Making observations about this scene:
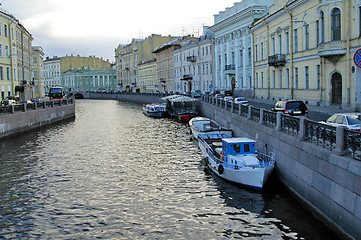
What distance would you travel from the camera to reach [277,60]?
4012cm

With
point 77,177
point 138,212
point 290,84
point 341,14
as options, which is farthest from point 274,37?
point 138,212

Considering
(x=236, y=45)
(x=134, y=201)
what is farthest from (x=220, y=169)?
(x=236, y=45)

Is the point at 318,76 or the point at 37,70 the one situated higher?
the point at 37,70

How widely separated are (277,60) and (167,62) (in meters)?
56.3

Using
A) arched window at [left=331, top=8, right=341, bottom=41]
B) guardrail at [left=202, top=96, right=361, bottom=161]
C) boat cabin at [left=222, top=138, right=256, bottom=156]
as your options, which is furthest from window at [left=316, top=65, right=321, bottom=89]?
boat cabin at [left=222, top=138, right=256, bottom=156]

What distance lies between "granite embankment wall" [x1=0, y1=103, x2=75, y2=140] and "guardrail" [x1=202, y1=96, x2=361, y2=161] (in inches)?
776

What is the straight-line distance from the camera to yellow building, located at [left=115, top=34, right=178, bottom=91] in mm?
114094

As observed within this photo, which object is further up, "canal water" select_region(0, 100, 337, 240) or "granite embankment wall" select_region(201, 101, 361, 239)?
"granite embankment wall" select_region(201, 101, 361, 239)

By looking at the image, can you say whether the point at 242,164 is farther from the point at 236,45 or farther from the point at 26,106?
the point at 236,45

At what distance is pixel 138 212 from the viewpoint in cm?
1427

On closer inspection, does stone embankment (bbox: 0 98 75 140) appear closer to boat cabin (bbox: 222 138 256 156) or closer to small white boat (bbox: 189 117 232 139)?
small white boat (bbox: 189 117 232 139)

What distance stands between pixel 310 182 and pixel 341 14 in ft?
62.0

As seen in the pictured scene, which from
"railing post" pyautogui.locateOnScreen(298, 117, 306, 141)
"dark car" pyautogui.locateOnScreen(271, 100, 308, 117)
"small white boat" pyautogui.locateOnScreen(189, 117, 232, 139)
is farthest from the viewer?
"small white boat" pyautogui.locateOnScreen(189, 117, 232, 139)

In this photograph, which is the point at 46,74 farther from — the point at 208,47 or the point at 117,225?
the point at 117,225
